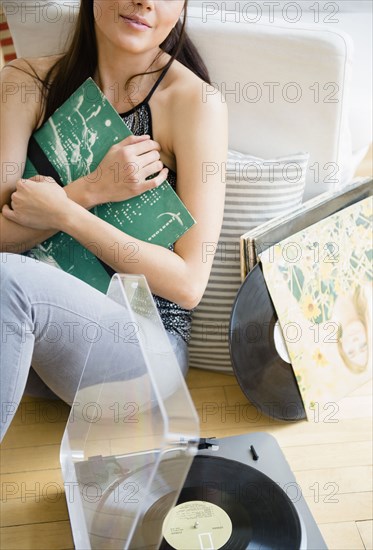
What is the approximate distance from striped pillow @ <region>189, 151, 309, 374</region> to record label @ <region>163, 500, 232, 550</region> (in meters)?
0.55

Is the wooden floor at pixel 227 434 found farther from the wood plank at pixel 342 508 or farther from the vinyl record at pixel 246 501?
the vinyl record at pixel 246 501

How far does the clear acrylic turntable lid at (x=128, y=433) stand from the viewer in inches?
29.7

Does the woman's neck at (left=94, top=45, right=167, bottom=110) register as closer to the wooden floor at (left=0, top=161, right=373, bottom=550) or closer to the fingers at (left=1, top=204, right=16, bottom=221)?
the fingers at (left=1, top=204, right=16, bottom=221)

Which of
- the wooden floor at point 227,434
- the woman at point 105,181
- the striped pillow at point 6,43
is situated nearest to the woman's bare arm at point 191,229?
the woman at point 105,181

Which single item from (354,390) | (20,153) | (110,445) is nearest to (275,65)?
(20,153)

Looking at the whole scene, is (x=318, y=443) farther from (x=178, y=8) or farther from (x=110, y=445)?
(x=178, y=8)

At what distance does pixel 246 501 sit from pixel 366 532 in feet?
0.95

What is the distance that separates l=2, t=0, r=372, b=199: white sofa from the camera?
57.5 inches

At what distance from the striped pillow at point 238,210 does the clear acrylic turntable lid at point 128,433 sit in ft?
1.74

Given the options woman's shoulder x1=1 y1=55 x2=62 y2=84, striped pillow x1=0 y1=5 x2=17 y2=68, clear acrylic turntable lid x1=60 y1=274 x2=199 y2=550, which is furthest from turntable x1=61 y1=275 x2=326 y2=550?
striped pillow x1=0 y1=5 x2=17 y2=68

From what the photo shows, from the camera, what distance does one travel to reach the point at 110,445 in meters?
1.05

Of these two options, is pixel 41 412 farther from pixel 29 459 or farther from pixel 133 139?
pixel 133 139

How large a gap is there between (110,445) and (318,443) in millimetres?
620

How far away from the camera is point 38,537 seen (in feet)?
4.38
